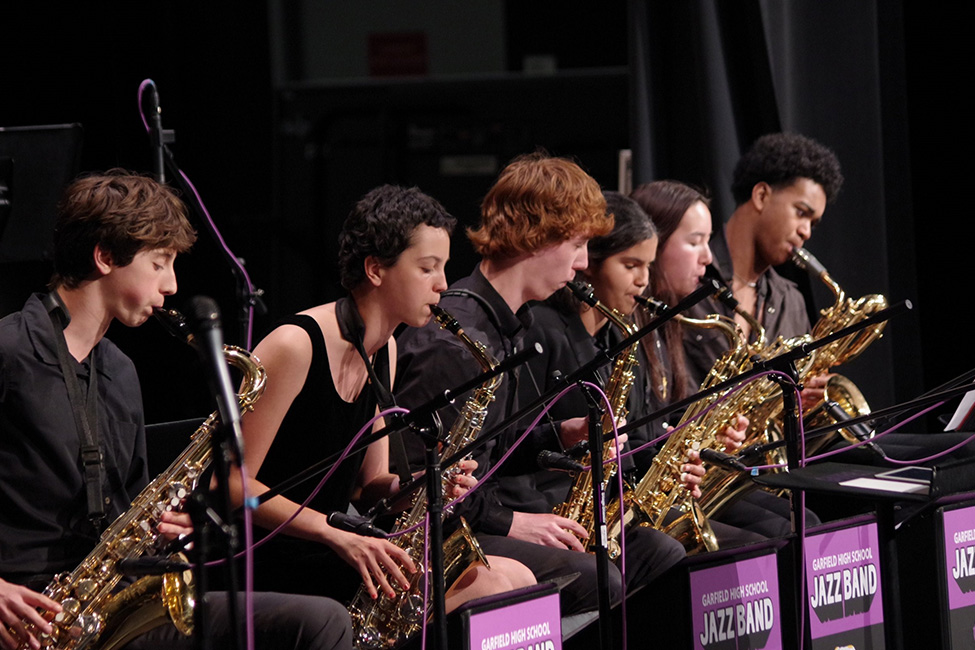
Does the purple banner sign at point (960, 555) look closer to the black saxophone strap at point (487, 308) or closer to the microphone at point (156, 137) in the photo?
the black saxophone strap at point (487, 308)

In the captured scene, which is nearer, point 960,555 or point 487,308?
point 960,555

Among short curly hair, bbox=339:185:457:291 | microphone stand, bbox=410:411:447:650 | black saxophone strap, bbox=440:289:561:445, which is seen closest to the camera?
microphone stand, bbox=410:411:447:650

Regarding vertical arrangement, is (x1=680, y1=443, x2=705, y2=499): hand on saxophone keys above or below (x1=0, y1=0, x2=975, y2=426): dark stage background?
below

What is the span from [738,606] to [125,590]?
1.41 meters

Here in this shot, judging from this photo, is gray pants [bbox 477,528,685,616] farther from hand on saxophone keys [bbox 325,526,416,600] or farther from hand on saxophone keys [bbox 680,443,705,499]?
hand on saxophone keys [bbox 680,443,705,499]

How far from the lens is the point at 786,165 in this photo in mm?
4625

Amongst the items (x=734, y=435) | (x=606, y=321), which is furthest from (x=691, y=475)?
(x=606, y=321)

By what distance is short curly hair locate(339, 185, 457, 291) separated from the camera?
3.13 meters

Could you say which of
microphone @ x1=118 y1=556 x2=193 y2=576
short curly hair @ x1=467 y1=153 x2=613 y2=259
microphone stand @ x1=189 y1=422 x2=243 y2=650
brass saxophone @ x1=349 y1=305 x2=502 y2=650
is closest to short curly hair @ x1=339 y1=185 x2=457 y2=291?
short curly hair @ x1=467 y1=153 x2=613 y2=259

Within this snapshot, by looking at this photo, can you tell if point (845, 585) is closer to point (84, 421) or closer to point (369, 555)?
point (369, 555)

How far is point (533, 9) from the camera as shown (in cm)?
770

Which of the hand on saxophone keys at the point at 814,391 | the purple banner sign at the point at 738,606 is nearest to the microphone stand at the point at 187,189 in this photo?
the purple banner sign at the point at 738,606

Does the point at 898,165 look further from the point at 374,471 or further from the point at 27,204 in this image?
the point at 27,204

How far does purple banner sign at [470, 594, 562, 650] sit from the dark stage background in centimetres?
190
